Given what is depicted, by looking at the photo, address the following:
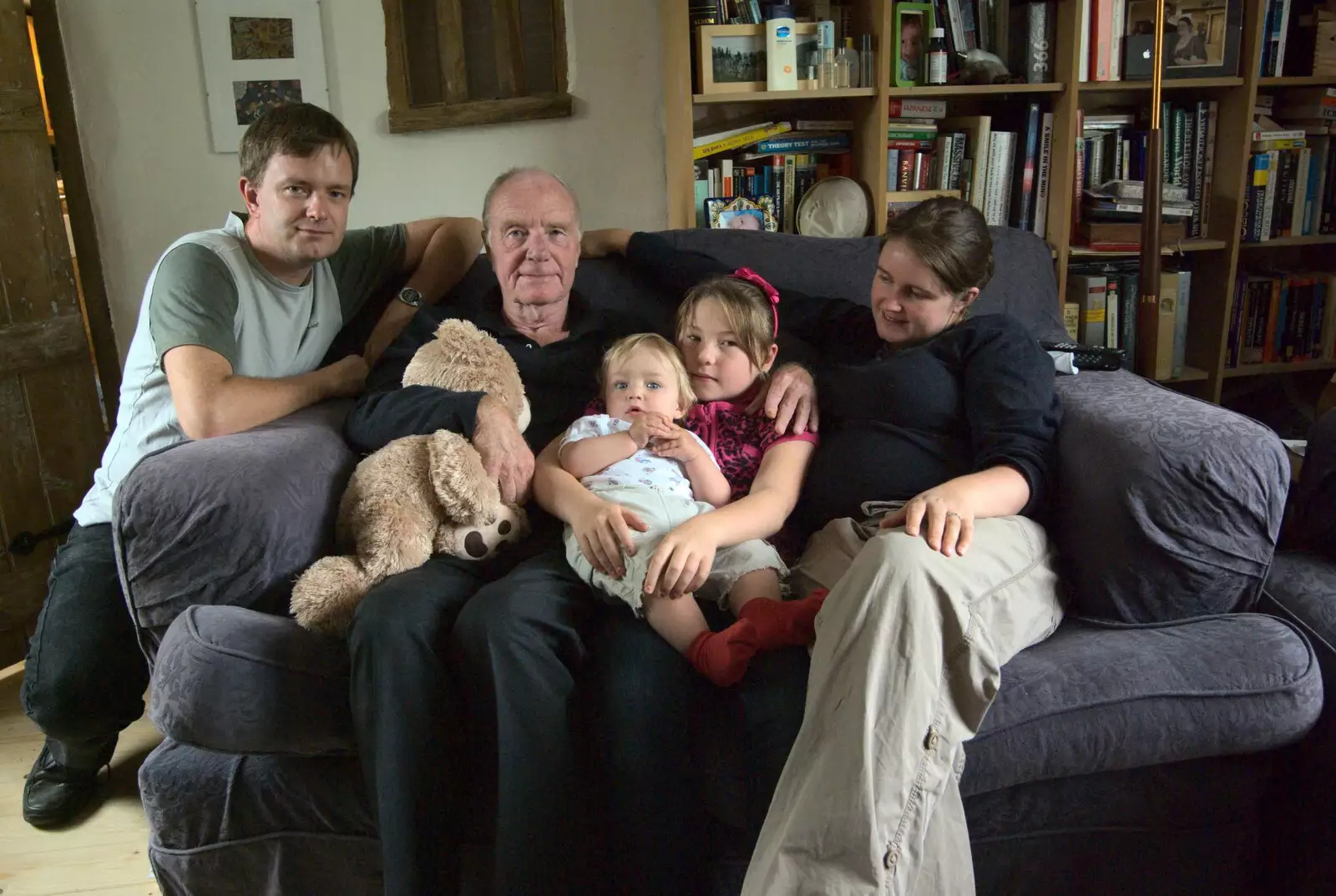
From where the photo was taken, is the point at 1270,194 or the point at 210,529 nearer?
the point at 210,529

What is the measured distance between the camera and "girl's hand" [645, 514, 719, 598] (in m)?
1.30

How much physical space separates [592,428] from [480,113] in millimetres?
1564

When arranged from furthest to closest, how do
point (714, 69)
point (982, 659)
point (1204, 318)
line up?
point (1204, 318) → point (714, 69) → point (982, 659)

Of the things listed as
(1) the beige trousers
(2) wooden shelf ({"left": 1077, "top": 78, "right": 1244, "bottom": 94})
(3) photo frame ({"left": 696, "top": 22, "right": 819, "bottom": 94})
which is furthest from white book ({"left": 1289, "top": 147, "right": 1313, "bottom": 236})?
(1) the beige trousers

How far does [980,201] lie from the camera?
287 cm

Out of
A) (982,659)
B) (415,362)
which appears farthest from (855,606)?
(415,362)

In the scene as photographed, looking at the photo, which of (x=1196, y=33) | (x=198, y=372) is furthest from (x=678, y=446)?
(x=1196, y=33)

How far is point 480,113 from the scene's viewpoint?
109 inches

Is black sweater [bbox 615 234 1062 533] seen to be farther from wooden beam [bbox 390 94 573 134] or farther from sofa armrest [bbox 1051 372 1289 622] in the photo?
wooden beam [bbox 390 94 573 134]

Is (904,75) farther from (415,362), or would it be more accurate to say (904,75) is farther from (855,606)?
(855,606)

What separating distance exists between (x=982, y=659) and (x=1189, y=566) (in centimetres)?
37

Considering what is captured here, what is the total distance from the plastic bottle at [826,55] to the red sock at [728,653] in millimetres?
1926

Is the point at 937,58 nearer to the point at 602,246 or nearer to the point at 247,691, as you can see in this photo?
the point at 602,246

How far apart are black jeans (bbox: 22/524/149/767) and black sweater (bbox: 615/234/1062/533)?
120cm
